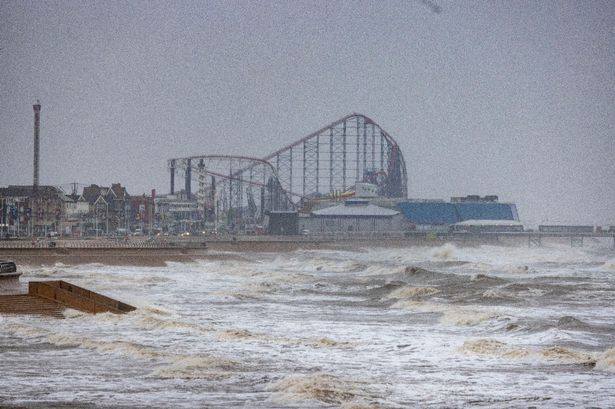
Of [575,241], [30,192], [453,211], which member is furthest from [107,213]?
[575,241]

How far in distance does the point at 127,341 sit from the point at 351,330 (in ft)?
24.3

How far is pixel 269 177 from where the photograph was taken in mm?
170625

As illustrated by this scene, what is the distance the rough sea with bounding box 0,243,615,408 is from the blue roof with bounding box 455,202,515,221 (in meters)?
135

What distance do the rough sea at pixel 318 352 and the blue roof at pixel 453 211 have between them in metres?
129

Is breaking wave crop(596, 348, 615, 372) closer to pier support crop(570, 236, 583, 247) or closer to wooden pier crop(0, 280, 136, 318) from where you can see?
wooden pier crop(0, 280, 136, 318)

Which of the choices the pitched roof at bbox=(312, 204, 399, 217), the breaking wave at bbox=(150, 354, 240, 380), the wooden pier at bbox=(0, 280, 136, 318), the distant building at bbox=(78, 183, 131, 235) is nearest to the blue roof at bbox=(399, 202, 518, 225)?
the pitched roof at bbox=(312, 204, 399, 217)

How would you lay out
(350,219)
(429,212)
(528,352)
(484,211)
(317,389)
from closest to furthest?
1. (317,389)
2. (528,352)
3. (350,219)
4. (429,212)
5. (484,211)

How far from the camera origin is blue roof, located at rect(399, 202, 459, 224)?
17762 centimetres

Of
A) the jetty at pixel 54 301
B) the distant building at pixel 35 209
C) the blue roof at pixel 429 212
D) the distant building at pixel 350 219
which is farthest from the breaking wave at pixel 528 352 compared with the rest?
the blue roof at pixel 429 212

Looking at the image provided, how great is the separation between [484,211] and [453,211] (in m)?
6.48

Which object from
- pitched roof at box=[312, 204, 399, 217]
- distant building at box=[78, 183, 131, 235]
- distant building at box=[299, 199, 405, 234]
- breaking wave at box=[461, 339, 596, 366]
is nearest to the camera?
breaking wave at box=[461, 339, 596, 366]

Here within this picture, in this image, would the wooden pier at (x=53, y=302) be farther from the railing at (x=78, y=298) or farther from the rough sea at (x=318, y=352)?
the rough sea at (x=318, y=352)

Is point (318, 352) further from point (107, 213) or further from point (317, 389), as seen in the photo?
point (107, 213)

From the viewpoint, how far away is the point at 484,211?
186500 millimetres
